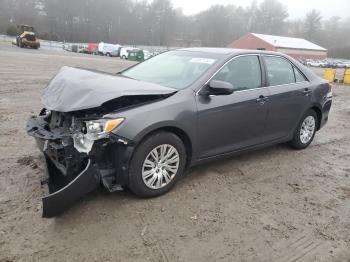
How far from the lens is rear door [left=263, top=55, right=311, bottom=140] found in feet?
16.6

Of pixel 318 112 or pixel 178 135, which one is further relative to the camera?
pixel 318 112

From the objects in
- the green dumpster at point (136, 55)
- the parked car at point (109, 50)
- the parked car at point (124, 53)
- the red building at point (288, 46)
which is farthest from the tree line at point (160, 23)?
the green dumpster at point (136, 55)

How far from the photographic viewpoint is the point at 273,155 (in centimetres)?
563

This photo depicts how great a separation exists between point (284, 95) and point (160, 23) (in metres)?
99.5

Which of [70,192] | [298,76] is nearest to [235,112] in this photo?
[298,76]

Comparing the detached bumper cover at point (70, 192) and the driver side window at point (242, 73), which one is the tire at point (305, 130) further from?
the detached bumper cover at point (70, 192)

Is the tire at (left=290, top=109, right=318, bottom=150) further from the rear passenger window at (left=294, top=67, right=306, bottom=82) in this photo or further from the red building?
the red building

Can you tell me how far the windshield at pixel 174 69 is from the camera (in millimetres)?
4363

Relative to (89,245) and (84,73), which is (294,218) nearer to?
(89,245)

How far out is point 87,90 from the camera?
12.0 feet

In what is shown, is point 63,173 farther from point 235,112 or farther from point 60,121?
point 235,112

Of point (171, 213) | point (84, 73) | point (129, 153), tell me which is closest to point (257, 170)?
point (171, 213)

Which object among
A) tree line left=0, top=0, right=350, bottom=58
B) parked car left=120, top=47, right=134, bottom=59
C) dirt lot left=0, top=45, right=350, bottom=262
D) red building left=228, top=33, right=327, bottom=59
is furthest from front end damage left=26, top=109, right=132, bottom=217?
tree line left=0, top=0, right=350, bottom=58

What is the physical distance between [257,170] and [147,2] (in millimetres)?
108548
